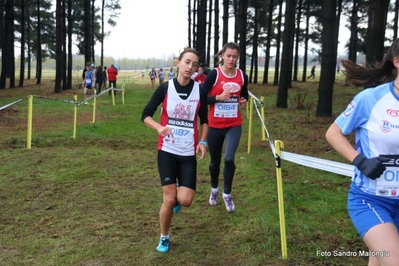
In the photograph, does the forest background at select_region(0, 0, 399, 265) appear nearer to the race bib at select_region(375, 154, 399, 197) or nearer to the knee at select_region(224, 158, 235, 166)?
the knee at select_region(224, 158, 235, 166)

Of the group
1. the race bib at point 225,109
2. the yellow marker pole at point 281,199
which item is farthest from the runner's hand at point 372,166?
the race bib at point 225,109

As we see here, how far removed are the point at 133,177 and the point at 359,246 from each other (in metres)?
4.47

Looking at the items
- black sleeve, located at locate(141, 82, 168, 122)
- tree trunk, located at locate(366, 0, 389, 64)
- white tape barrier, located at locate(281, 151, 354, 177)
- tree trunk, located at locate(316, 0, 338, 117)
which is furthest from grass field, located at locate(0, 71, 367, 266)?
tree trunk, located at locate(316, 0, 338, 117)

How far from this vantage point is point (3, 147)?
10.8 meters

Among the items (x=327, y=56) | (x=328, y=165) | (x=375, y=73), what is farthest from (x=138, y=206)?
(x=327, y=56)

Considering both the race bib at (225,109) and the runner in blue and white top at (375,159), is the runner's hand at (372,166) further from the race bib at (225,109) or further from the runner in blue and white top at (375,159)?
the race bib at (225,109)

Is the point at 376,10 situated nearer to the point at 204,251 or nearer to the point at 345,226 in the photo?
the point at 345,226

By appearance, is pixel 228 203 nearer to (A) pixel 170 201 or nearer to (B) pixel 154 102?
(A) pixel 170 201

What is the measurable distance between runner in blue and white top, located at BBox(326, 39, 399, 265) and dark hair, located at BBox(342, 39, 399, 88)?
0.11 metres

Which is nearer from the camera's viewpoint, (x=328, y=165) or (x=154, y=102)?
(x=328, y=165)

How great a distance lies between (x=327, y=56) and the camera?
49.5ft

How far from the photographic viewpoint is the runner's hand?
2.78m

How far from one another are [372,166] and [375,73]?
0.90 m

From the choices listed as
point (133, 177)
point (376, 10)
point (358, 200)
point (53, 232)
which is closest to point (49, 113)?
point (133, 177)
